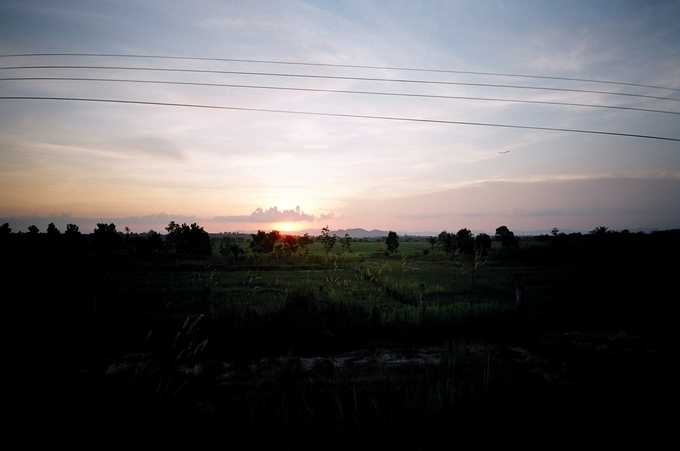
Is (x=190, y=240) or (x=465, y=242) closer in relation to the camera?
(x=190, y=240)

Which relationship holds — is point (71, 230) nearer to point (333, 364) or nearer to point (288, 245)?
point (288, 245)

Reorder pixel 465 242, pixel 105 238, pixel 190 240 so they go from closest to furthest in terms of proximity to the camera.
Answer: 1. pixel 190 240
2. pixel 105 238
3. pixel 465 242

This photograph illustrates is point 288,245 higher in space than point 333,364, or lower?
higher

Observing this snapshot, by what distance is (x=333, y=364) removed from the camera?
19.4 ft

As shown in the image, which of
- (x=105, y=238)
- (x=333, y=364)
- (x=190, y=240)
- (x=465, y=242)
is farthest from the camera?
(x=465, y=242)

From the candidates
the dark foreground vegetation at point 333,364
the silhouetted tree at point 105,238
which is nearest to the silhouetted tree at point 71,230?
the silhouetted tree at point 105,238

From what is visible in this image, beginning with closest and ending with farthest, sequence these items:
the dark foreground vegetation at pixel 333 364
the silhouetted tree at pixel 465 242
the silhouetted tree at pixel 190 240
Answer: the dark foreground vegetation at pixel 333 364, the silhouetted tree at pixel 190 240, the silhouetted tree at pixel 465 242

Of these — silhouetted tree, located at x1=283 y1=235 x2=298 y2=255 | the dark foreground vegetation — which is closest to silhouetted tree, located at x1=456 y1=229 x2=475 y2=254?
silhouetted tree, located at x1=283 y1=235 x2=298 y2=255

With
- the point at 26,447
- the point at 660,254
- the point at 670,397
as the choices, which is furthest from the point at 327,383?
the point at 660,254

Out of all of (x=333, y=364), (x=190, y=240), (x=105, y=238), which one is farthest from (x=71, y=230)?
(x=333, y=364)

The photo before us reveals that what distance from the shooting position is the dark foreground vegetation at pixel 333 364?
315cm

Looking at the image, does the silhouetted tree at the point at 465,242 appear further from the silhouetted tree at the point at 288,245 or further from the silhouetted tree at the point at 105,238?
the silhouetted tree at the point at 105,238

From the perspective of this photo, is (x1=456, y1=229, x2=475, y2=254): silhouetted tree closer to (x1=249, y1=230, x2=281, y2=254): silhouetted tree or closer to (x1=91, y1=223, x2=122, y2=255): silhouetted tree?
(x1=249, y1=230, x2=281, y2=254): silhouetted tree

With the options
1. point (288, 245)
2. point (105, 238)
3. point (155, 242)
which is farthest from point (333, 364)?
point (105, 238)
